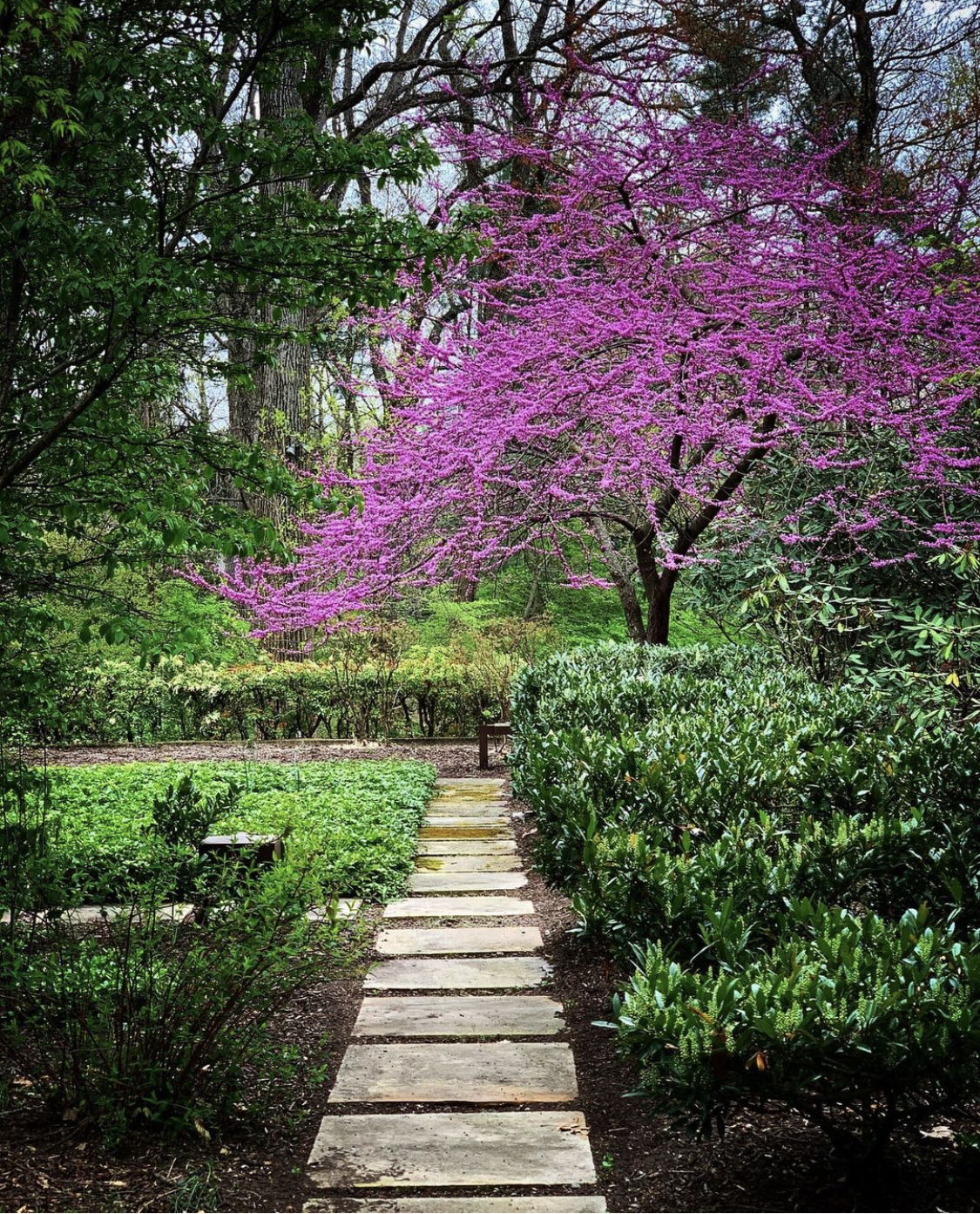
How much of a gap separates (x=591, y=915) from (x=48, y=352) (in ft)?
8.94

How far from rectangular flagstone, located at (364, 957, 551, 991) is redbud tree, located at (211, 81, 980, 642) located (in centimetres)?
319

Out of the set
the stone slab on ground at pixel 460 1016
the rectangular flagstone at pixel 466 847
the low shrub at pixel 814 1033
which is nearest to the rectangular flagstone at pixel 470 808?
the rectangular flagstone at pixel 466 847

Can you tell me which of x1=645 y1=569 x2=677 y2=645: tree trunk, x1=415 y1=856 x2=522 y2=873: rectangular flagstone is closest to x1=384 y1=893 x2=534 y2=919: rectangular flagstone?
x1=415 y1=856 x2=522 y2=873: rectangular flagstone

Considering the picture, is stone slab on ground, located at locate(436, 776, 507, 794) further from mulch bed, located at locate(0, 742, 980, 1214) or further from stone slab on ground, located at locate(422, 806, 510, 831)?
mulch bed, located at locate(0, 742, 980, 1214)

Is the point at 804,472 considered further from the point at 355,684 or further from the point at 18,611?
the point at 18,611

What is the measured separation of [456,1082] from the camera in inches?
133

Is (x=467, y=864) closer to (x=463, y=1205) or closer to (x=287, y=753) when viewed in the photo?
(x=463, y=1205)

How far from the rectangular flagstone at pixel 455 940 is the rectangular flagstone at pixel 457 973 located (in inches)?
3.6

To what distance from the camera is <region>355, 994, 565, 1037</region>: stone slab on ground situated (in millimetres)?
3807

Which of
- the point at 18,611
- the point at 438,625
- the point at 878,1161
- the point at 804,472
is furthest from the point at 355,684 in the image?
the point at 878,1161

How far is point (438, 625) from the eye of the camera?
559 inches

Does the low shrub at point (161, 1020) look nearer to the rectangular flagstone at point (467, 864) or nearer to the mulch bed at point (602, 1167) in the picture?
the mulch bed at point (602, 1167)

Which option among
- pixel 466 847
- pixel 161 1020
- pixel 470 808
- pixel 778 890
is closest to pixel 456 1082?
pixel 161 1020

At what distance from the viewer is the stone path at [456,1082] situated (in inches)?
108
